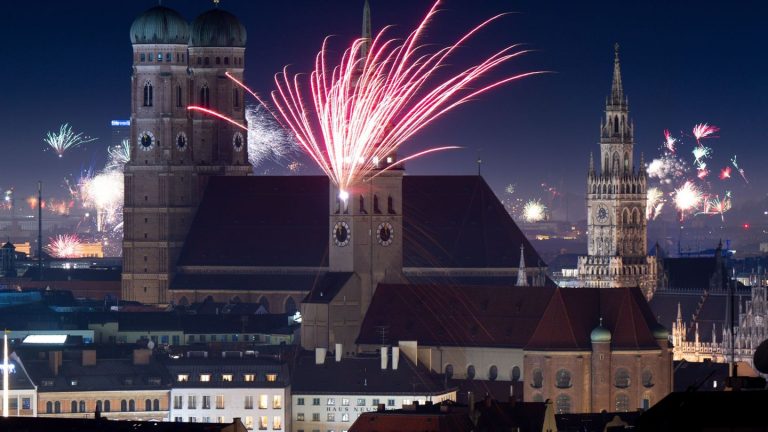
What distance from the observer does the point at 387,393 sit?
4338 inches

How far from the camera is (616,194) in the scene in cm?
18788

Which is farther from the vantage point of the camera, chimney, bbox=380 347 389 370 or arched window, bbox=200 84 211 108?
arched window, bbox=200 84 211 108

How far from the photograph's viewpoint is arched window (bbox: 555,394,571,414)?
371 feet

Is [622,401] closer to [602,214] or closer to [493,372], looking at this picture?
[493,372]

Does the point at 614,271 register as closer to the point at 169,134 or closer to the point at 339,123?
the point at 169,134

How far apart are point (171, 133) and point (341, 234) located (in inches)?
1311

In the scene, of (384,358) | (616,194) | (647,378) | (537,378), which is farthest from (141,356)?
(616,194)

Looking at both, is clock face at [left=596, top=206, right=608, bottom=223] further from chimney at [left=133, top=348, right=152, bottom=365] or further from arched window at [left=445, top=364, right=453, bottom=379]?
chimney at [left=133, top=348, right=152, bottom=365]

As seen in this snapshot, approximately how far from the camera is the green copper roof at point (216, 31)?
153 meters

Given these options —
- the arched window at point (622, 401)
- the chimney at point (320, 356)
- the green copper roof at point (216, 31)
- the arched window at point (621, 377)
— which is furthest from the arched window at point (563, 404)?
the green copper roof at point (216, 31)

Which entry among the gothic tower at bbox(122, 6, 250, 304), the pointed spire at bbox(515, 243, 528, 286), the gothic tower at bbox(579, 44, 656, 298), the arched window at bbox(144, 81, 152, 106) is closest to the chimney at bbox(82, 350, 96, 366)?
the pointed spire at bbox(515, 243, 528, 286)

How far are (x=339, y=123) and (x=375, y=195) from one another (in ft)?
34.5

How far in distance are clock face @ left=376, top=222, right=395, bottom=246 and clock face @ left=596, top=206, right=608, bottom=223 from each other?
218 ft

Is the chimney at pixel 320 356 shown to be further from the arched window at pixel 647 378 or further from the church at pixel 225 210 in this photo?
the church at pixel 225 210
